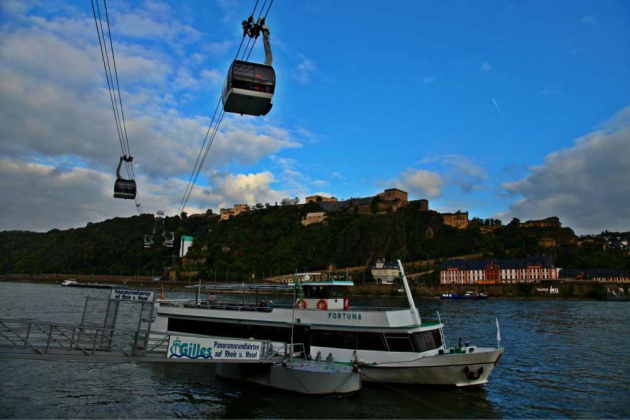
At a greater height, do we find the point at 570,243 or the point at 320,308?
the point at 570,243

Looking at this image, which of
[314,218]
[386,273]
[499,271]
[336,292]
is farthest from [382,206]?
[336,292]

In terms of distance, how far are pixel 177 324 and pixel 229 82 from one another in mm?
14738

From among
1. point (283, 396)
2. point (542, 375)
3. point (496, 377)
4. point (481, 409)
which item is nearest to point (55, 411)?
point (283, 396)

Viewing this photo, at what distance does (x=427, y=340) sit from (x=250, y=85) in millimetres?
12675

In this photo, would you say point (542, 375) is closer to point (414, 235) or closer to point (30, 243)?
point (414, 235)

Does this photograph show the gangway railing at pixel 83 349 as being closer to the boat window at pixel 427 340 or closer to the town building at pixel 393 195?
the boat window at pixel 427 340

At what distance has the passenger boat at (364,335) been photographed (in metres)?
18.0

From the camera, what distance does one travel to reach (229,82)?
12.6m

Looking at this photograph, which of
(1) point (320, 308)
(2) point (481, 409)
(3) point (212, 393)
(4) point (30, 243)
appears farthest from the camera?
(4) point (30, 243)

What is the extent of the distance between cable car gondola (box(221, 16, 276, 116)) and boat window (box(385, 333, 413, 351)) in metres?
10.8

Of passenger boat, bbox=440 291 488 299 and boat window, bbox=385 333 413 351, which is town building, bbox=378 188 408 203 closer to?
passenger boat, bbox=440 291 488 299

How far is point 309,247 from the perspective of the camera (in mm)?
161625

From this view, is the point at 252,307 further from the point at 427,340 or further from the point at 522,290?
the point at 522,290

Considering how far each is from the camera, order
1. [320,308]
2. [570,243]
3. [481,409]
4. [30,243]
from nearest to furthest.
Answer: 1. [481,409]
2. [320,308]
3. [570,243]
4. [30,243]
